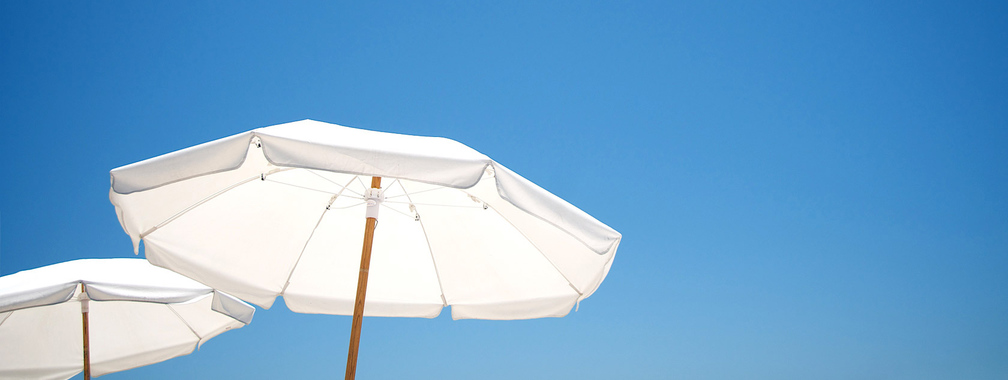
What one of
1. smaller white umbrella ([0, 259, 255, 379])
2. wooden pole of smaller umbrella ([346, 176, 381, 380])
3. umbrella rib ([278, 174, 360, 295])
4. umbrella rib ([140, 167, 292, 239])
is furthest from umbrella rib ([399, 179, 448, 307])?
smaller white umbrella ([0, 259, 255, 379])

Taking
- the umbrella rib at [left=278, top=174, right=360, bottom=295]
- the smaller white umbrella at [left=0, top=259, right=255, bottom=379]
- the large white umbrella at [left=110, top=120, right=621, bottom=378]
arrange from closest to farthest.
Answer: the large white umbrella at [left=110, top=120, right=621, bottom=378] → the umbrella rib at [left=278, top=174, right=360, bottom=295] → the smaller white umbrella at [left=0, top=259, right=255, bottom=379]

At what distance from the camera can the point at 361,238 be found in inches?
176

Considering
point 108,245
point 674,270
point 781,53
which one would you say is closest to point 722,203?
point 674,270

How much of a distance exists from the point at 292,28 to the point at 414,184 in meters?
14.3

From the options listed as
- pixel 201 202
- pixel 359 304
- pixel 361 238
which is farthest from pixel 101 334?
pixel 359 304

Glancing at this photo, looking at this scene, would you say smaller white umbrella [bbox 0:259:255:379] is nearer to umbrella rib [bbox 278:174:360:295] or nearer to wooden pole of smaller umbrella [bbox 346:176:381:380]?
umbrella rib [bbox 278:174:360:295]

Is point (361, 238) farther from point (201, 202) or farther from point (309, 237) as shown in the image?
point (201, 202)

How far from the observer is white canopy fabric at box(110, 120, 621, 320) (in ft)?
12.0

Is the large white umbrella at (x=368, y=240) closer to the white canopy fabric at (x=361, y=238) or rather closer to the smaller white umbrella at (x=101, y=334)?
the white canopy fabric at (x=361, y=238)

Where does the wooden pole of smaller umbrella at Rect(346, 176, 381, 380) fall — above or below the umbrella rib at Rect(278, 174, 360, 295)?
below

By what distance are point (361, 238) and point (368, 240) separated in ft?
2.06

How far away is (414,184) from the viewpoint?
432cm

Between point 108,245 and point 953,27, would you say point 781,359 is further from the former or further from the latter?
point 108,245

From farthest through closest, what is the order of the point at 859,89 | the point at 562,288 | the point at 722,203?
1. the point at 859,89
2. the point at 722,203
3. the point at 562,288
